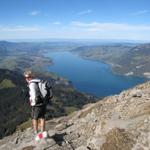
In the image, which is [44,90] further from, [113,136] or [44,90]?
[113,136]

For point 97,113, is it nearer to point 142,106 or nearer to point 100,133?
point 142,106

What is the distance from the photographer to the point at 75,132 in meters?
20.8

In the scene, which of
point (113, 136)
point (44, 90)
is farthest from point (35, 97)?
point (113, 136)

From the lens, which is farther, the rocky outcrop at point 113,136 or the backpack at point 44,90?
the backpack at point 44,90

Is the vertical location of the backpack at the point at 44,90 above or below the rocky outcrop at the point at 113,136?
above

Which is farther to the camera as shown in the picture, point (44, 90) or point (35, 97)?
point (44, 90)

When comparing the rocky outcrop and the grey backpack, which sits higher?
the grey backpack

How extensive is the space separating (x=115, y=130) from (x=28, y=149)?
17.7 ft

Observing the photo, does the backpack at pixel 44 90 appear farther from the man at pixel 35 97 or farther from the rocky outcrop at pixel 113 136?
the rocky outcrop at pixel 113 136

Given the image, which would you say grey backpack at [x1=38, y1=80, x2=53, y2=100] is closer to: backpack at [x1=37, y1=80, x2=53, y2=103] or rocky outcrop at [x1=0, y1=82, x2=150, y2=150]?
backpack at [x1=37, y1=80, x2=53, y2=103]

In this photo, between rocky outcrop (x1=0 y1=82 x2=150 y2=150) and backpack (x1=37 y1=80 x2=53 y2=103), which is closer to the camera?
rocky outcrop (x1=0 y1=82 x2=150 y2=150)

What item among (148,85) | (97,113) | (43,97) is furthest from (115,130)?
(148,85)

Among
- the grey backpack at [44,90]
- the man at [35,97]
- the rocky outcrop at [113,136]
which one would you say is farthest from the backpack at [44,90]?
the rocky outcrop at [113,136]

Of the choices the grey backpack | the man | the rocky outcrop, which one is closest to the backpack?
the grey backpack
